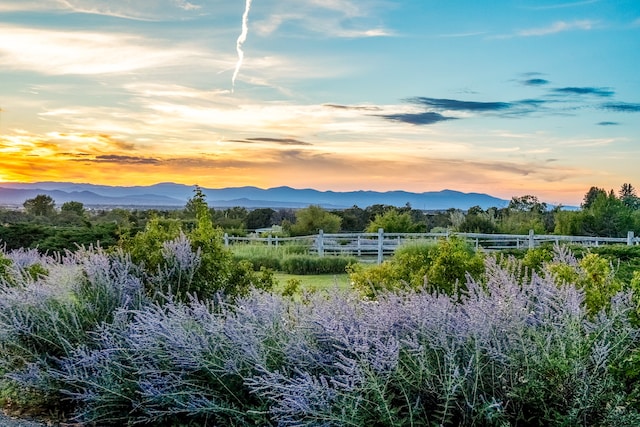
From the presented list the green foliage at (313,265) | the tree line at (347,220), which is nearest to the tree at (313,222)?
the tree line at (347,220)

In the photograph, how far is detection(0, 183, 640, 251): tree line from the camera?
67.4ft

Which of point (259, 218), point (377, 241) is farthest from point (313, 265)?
point (259, 218)

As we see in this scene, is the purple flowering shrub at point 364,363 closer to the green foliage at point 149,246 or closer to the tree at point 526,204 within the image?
the green foliage at point 149,246

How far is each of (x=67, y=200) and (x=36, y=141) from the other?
13.8 meters

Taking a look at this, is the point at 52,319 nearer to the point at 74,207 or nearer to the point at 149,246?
the point at 149,246

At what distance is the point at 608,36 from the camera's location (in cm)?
1278

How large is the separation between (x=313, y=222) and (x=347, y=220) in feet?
19.9

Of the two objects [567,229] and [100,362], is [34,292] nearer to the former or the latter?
[100,362]

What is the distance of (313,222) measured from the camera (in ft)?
106

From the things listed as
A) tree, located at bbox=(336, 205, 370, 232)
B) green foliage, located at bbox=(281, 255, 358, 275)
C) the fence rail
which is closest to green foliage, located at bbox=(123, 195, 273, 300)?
green foliage, located at bbox=(281, 255, 358, 275)

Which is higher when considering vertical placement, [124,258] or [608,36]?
[608,36]

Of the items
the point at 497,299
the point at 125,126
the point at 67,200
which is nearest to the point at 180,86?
the point at 125,126

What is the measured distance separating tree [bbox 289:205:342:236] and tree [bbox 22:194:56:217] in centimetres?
1084

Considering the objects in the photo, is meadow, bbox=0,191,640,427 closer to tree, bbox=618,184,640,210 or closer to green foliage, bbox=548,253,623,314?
green foliage, bbox=548,253,623,314
